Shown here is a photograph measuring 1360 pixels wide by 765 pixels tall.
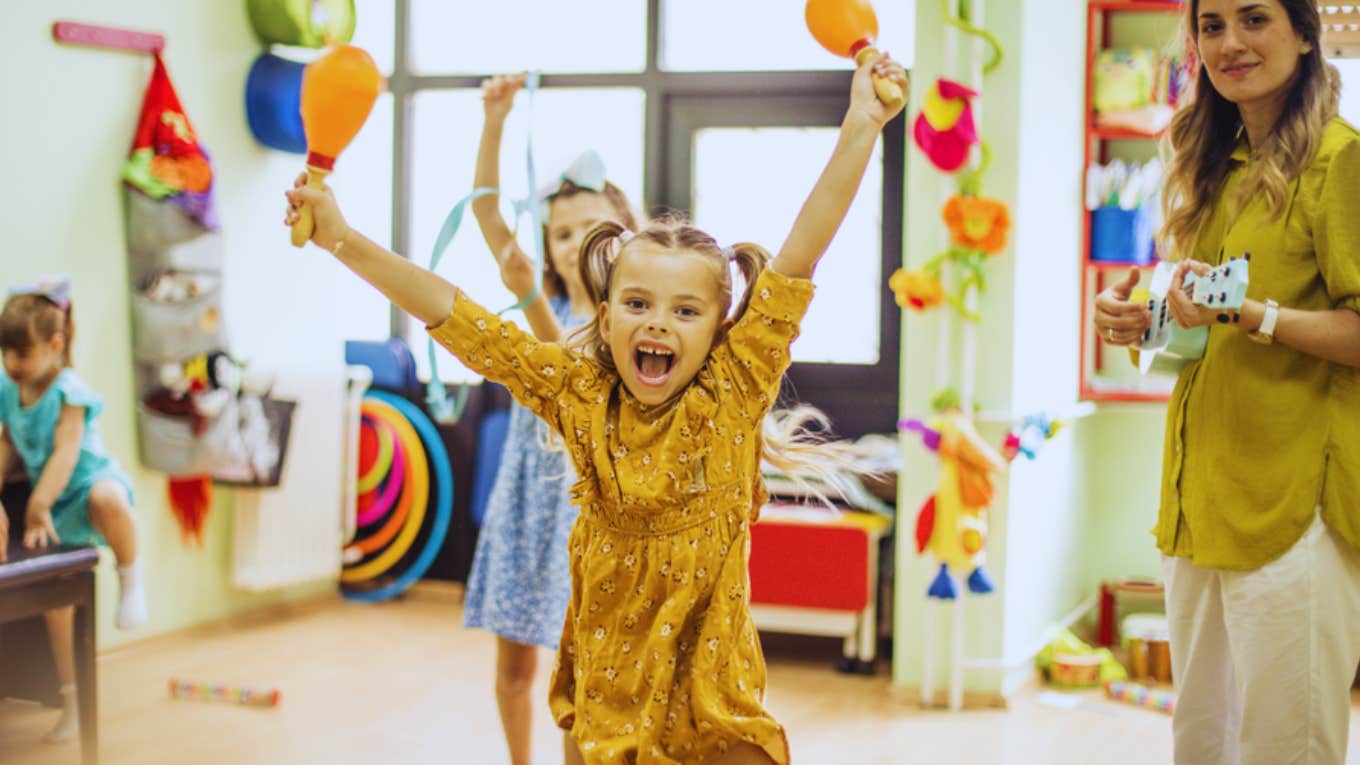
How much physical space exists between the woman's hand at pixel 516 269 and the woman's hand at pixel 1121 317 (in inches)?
35.7

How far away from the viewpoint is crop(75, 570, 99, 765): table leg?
282 centimetres

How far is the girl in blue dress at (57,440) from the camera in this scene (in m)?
3.17

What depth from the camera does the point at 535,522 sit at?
2.59 m

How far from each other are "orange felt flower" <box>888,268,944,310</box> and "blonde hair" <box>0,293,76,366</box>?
201 cm

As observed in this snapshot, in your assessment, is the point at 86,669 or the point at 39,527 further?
the point at 39,527

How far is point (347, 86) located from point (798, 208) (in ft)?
10.3

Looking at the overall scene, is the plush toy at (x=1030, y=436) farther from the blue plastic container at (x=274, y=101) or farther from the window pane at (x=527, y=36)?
the blue plastic container at (x=274, y=101)

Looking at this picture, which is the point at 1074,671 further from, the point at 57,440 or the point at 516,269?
the point at 57,440

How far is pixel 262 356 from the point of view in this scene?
4.49m

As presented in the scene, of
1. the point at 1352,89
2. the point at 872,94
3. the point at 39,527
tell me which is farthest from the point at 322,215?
the point at 1352,89

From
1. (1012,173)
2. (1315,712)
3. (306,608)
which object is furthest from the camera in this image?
(306,608)

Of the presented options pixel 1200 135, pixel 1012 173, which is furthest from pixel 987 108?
pixel 1200 135

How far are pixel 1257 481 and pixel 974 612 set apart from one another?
204 cm

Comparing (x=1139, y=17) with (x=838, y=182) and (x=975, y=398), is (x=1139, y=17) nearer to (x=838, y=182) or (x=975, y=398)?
(x=975, y=398)
